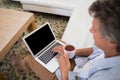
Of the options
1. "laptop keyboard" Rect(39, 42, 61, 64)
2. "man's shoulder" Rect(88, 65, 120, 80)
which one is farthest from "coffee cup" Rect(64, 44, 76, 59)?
"man's shoulder" Rect(88, 65, 120, 80)

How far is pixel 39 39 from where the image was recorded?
1581 mm

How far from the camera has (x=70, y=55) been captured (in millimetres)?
1400

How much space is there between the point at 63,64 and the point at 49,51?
0.93ft

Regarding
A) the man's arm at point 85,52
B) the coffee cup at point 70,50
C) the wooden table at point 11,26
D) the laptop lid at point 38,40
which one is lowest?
the man's arm at point 85,52

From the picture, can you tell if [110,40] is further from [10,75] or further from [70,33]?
[10,75]

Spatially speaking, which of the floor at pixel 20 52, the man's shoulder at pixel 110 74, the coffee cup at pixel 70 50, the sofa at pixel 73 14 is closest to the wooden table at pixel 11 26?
the floor at pixel 20 52

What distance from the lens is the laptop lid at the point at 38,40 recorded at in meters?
1.52

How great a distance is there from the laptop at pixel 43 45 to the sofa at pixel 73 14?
192 millimetres

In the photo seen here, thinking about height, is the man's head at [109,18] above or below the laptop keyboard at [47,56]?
above

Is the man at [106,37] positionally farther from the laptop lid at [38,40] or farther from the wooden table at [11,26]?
the wooden table at [11,26]

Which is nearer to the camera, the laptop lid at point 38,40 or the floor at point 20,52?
the laptop lid at point 38,40

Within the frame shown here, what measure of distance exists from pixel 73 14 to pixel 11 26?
665 mm

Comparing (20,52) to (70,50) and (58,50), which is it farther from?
(70,50)

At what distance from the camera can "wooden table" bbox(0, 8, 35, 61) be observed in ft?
5.73
